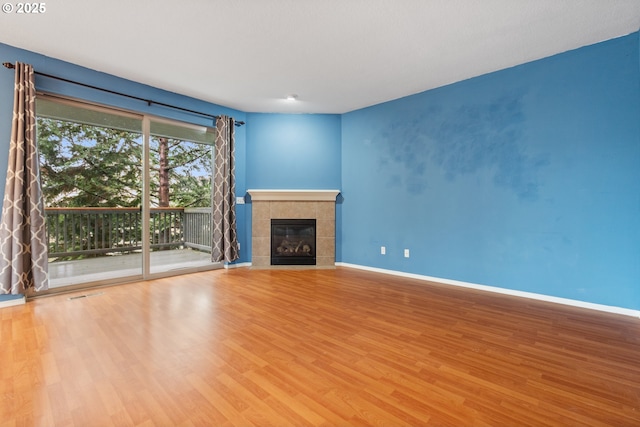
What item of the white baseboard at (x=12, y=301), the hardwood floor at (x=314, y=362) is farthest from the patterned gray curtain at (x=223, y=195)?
the white baseboard at (x=12, y=301)

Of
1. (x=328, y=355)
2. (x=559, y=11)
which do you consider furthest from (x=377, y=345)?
(x=559, y=11)

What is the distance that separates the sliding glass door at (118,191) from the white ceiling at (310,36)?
91cm

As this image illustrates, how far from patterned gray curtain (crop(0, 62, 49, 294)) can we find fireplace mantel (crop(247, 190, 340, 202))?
2644 mm

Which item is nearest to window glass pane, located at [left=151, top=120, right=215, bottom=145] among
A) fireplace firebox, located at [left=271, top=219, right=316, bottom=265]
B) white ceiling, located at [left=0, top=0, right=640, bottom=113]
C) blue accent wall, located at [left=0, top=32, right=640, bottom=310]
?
blue accent wall, located at [left=0, top=32, right=640, bottom=310]

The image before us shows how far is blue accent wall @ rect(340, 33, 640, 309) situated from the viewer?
2730mm

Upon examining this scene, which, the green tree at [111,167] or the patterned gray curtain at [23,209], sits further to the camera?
the green tree at [111,167]

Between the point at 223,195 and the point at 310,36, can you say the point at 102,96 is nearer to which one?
the point at 223,195

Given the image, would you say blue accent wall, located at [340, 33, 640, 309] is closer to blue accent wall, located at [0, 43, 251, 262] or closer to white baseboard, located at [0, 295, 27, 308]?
blue accent wall, located at [0, 43, 251, 262]

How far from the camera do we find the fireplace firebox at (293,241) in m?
4.88

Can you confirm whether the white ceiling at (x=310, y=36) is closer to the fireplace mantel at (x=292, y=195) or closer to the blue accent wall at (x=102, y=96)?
the blue accent wall at (x=102, y=96)
